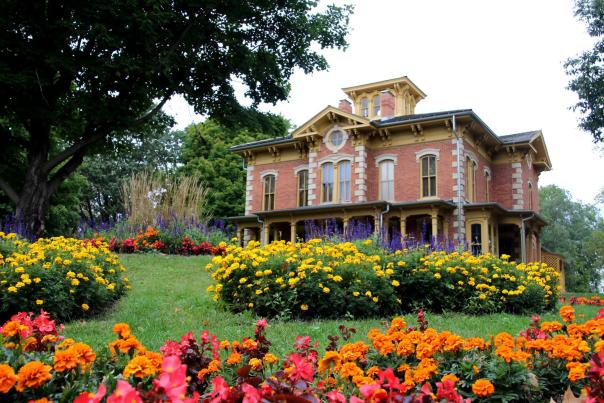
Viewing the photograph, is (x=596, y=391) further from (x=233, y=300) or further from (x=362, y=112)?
(x=362, y=112)

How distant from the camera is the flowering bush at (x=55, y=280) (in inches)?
312

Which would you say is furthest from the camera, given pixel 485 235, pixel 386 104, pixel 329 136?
pixel 386 104

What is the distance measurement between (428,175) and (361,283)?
15.8 metres

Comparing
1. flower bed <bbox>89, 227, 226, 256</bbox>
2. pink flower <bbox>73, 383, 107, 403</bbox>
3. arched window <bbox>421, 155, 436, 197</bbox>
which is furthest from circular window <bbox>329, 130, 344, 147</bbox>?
pink flower <bbox>73, 383, 107, 403</bbox>

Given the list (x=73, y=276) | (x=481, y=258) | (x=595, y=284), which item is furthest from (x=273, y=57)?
(x=595, y=284)

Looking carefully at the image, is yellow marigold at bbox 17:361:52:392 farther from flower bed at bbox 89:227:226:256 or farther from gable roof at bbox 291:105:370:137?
gable roof at bbox 291:105:370:137

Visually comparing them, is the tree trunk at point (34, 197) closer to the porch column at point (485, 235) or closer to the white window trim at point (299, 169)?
the white window trim at point (299, 169)

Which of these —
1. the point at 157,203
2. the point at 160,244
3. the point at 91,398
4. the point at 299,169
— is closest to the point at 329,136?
the point at 299,169

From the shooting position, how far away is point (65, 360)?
105 inches

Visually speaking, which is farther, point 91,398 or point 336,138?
point 336,138

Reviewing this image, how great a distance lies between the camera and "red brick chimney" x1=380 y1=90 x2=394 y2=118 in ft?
94.1

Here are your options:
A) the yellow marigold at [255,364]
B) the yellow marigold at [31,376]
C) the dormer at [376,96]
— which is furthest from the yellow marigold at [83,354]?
the dormer at [376,96]

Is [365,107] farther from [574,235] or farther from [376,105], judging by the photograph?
[574,235]

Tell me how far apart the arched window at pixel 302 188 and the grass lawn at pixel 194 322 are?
604 inches
